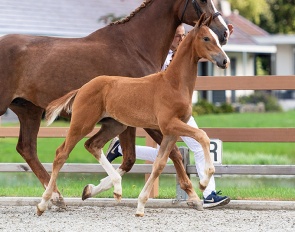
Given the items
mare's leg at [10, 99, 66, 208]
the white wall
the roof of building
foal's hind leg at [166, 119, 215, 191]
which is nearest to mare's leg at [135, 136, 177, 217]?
foal's hind leg at [166, 119, 215, 191]

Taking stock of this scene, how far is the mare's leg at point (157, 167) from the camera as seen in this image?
25.1ft

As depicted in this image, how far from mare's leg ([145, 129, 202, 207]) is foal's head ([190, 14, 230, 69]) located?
113 cm

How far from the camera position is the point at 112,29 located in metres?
8.56

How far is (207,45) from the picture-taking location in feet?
24.4

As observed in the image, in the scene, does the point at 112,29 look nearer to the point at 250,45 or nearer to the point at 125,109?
the point at 125,109

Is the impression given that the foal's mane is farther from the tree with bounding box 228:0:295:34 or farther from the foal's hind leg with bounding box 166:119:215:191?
the tree with bounding box 228:0:295:34

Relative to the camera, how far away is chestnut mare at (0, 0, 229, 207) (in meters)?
8.38

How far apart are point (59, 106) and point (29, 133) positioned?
1.29m

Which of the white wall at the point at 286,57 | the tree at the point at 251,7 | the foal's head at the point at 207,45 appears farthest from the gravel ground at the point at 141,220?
the tree at the point at 251,7

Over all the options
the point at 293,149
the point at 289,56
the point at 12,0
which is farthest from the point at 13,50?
the point at 289,56

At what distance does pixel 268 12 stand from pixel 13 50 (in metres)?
43.4

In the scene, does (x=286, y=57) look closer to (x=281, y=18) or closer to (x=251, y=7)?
(x=251, y=7)

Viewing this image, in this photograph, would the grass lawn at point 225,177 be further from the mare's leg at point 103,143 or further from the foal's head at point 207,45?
the foal's head at point 207,45

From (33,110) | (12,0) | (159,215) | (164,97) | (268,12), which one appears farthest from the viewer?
(268,12)
